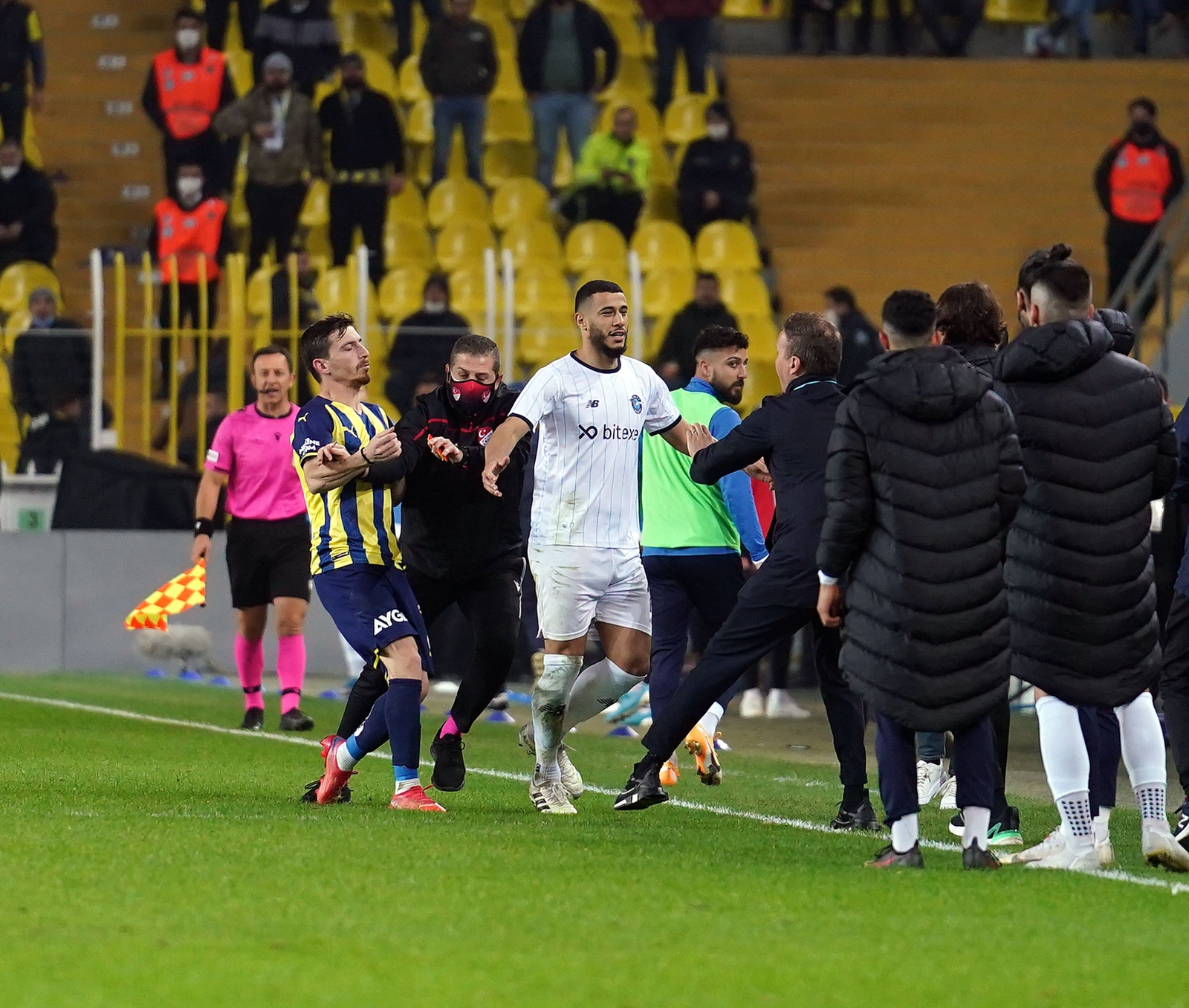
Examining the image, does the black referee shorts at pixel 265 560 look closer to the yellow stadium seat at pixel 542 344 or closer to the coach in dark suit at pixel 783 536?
the coach in dark suit at pixel 783 536

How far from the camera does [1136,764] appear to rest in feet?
22.6

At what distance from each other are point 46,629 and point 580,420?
9.51 m

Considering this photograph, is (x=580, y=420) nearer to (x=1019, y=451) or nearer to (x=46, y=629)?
(x=1019, y=451)

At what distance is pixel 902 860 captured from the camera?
6.65 m

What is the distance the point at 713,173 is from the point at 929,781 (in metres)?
12.8

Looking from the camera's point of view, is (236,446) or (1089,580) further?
(236,446)

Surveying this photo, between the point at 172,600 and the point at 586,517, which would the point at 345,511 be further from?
the point at 172,600

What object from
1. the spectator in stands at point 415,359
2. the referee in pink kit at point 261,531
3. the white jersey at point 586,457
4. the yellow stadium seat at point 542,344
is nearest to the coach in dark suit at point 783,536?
the white jersey at point 586,457

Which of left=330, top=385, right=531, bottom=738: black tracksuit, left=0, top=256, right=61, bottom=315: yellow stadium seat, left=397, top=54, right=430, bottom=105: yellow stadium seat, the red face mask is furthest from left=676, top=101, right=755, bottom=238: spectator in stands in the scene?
the red face mask

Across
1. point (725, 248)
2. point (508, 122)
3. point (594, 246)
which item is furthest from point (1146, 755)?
point (508, 122)

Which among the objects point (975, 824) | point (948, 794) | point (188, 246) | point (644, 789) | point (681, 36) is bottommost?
point (948, 794)

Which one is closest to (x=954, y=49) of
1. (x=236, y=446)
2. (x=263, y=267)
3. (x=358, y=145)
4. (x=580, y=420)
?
(x=358, y=145)

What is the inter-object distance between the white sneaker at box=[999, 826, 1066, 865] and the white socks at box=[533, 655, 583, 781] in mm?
1950

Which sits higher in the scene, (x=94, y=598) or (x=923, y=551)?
(x=923, y=551)
